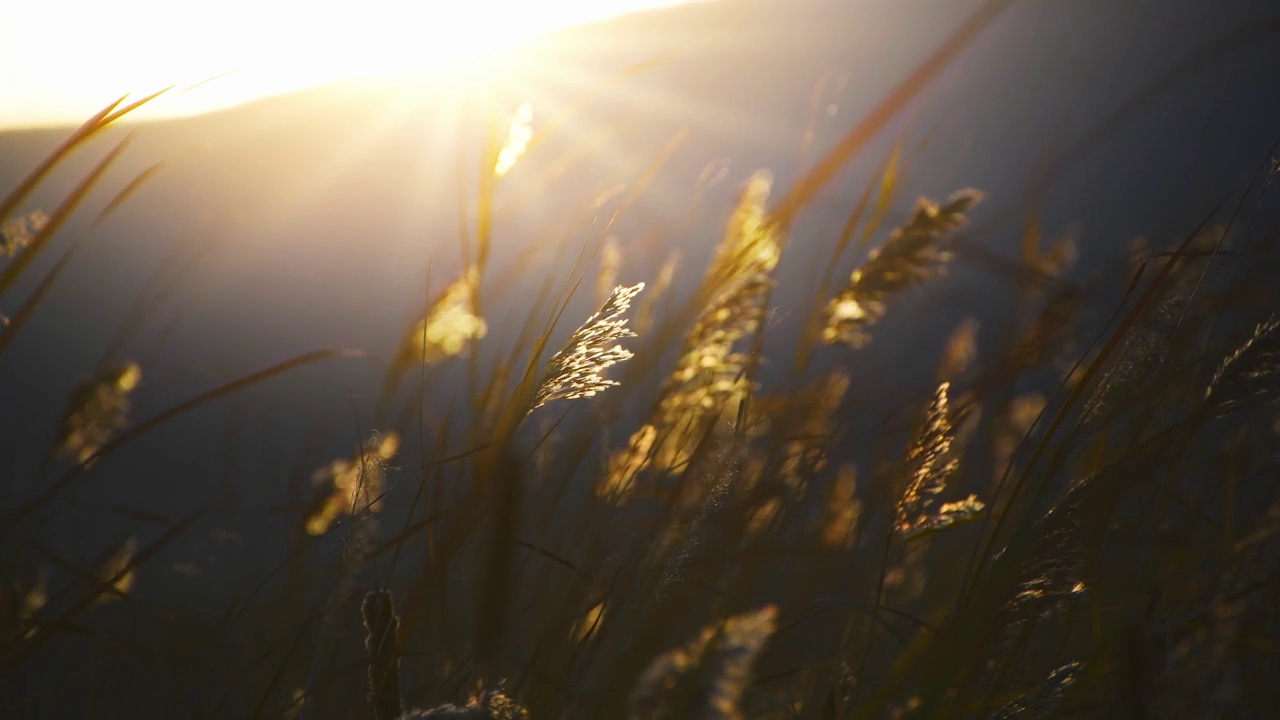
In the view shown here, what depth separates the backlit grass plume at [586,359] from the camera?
33.9 inches

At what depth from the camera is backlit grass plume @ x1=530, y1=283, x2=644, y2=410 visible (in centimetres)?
86

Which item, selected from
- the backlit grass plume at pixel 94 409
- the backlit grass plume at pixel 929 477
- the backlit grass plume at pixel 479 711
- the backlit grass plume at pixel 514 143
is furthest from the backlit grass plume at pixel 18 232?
the backlit grass plume at pixel 929 477

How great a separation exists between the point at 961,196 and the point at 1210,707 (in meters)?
0.76

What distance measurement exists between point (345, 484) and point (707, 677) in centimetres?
74

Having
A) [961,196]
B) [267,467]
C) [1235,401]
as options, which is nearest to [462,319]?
[961,196]

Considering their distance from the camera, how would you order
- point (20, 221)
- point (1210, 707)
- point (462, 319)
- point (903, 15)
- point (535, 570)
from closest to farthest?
point (1210, 707)
point (20, 221)
point (462, 319)
point (535, 570)
point (903, 15)

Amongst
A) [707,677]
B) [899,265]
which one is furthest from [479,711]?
[899,265]

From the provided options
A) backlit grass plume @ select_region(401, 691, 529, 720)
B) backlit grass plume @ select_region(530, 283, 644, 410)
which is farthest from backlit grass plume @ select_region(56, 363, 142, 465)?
backlit grass plume @ select_region(401, 691, 529, 720)

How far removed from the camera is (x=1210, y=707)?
2.74ft

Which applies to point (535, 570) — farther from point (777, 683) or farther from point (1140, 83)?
point (1140, 83)

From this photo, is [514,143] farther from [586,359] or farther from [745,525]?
[745,525]

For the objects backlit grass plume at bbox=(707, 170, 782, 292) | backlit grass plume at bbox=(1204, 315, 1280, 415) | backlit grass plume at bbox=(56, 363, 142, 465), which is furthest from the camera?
backlit grass plume at bbox=(56, 363, 142, 465)

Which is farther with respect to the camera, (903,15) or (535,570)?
(903,15)

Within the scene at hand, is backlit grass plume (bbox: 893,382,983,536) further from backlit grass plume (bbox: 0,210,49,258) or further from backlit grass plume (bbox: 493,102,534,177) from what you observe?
backlit grass plume (bbox: 0,210,49,258)
